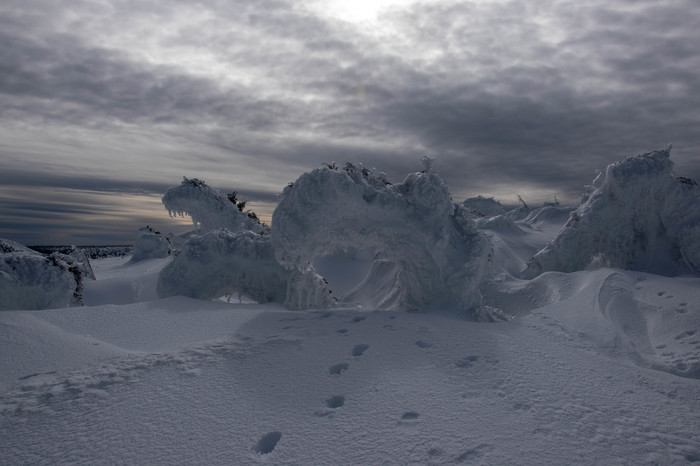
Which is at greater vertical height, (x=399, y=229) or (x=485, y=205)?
(x=485, y=205)

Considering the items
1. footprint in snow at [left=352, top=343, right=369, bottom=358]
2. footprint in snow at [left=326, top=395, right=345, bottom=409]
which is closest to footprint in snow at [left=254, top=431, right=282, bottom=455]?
footprint in snow at [left=326, top=395, right=345, bottom=409]

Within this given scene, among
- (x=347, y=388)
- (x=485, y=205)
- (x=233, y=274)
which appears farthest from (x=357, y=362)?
(x=485, y=205)

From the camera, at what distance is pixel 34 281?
23.4ft

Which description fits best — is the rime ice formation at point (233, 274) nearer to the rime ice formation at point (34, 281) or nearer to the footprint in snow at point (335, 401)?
the rime ice formation at point (34, 281)

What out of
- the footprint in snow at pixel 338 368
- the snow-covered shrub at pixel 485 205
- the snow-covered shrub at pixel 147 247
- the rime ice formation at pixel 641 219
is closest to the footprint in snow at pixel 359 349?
the footprint in snow at pixel 338 368

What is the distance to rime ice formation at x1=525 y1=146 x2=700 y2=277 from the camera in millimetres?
9159

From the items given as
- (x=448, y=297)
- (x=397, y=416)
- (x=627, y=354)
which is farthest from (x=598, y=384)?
(x=448, y=297)

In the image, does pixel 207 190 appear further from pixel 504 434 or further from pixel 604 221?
pixel 504 434

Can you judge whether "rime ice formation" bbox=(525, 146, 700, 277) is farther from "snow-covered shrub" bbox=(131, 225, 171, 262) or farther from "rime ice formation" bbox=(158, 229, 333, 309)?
"snow-covered shrub" bbox=(131, 225, 171, 262)

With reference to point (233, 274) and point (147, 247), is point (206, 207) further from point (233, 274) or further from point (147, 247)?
point (233, 274)

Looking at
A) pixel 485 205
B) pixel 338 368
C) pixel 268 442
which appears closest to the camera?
pixel 268 442

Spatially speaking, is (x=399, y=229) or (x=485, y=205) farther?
(x=485, y=205)

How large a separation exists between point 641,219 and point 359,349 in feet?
31.0

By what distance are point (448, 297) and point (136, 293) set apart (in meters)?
11.7
